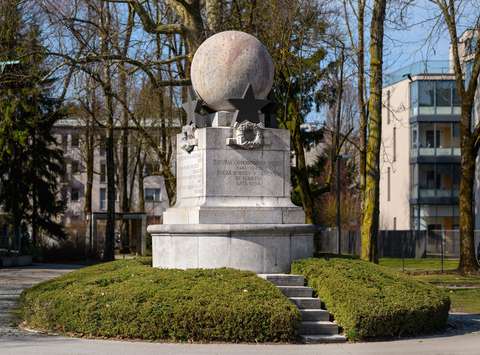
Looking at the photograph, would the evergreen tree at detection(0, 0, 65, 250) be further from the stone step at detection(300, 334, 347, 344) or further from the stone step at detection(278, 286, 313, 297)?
the stone step at detection(300, 334, 347, 344)

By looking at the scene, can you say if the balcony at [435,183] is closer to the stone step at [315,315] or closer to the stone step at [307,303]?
the stone step at [307,303]

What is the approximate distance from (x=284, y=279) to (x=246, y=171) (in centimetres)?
247

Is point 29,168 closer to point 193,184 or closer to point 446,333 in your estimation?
point 193,184

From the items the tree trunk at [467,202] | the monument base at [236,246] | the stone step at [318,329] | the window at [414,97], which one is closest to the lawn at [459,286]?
the tree trunk at [467,202]

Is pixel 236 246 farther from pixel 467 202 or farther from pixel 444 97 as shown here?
pixel 444 97

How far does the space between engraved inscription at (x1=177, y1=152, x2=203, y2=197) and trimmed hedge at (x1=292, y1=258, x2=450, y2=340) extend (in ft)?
8.78

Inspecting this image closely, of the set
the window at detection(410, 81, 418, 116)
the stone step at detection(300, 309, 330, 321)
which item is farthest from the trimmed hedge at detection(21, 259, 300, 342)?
the window at detection(410, 81, 418, 116)

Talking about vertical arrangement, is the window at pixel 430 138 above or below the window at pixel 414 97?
below

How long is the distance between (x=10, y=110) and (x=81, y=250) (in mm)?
8024

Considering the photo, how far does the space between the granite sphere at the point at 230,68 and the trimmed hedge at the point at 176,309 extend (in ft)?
13.4

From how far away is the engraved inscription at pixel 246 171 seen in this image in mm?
18484

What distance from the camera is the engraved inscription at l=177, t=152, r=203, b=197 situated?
18688 mm

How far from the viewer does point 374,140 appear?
28938 mm

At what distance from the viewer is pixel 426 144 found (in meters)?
66.9
